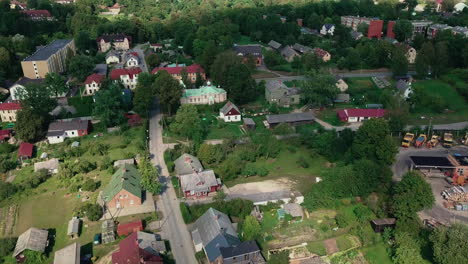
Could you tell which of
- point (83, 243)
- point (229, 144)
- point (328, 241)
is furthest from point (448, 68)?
point (83, 243)

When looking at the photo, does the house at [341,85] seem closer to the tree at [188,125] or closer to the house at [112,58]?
the tree at [188,125]

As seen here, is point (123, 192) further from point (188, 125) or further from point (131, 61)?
point (131, 61)

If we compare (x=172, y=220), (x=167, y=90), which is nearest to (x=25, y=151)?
(x=167, y=90)

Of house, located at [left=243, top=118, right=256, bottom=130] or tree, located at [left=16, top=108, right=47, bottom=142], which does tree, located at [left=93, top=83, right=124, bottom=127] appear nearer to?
tree, located at [left=16, top=108, right=47, bottom=142]

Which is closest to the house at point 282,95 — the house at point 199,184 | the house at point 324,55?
the house at point 324,55

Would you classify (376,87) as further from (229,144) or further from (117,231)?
(117,231)

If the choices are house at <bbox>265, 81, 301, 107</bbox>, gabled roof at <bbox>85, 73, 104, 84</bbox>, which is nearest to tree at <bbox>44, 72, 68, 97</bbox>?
gabled roof at <bbox>85, 73, 104, 84</bbox>
